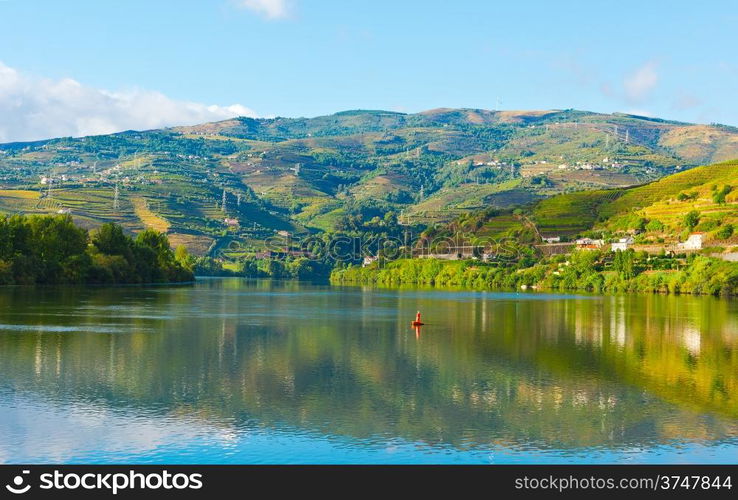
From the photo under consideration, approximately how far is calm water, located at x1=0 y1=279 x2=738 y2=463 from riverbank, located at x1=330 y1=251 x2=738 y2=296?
2934 inches

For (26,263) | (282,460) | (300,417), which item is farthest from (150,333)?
(26,263)

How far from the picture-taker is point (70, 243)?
423 ft

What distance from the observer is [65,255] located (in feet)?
→ 422

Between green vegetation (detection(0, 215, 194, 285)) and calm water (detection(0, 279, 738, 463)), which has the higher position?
green vegetation (detection(0, 215, 194, 285))

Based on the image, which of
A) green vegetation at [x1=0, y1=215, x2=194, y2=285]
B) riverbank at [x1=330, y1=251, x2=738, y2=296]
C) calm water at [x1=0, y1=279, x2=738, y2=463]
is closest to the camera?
calm water at [x1=0, y1=279, x2=738, y2=463]

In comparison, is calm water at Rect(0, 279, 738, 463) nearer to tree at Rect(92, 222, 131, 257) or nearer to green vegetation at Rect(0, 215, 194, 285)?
green vegetation at Rect(0, 215, 194, 285)

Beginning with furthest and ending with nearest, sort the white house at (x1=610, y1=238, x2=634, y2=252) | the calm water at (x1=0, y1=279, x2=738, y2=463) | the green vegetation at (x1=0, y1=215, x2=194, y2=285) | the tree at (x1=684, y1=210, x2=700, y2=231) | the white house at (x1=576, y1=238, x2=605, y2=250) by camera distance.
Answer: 1. the white house at (x1=576, y1=238, x2=605, y2=250)
2. the white house at (x1=610, y1=238, x2=634, y2=252)
3. the tree at (x1=684, y1=210, x2=700, y2=231)
4. the green vegetation at (x1=0, y1=215, x2=194, y2=285)
5. the calm water at (x1=0, y1=279, x2=738, y2=463)

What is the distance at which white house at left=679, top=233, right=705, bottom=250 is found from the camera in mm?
151000

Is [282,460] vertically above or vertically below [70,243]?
below

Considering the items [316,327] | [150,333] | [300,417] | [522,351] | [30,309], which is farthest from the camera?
[30,309]
